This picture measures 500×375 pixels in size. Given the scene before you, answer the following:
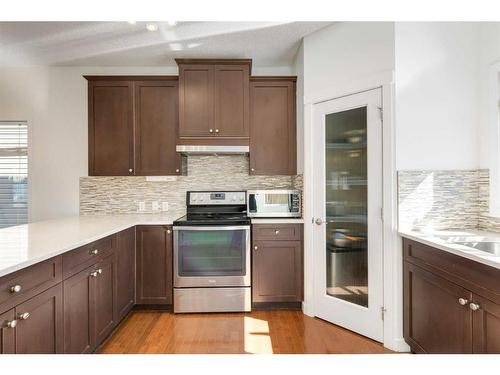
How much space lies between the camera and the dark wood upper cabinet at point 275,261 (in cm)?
299

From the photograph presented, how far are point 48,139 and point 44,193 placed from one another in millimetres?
601

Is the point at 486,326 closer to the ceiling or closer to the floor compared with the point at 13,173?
closer to the floor

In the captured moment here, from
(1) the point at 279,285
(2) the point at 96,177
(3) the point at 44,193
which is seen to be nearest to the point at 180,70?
(2) the point at 96,177

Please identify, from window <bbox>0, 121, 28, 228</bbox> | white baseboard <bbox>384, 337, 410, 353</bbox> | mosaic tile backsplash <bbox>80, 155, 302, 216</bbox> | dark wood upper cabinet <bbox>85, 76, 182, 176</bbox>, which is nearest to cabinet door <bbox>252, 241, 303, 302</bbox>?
mosaic tile backsplash <bbox>80, 155, 302, 216</bbox>

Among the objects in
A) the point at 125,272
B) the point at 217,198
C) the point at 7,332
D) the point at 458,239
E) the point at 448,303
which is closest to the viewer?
the point at 7,332

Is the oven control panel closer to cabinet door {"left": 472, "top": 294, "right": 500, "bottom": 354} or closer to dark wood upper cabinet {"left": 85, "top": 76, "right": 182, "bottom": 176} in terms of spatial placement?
dark wood upper cabinet {"left": 85, "top": 76, "right": 182, "bottom": 176}

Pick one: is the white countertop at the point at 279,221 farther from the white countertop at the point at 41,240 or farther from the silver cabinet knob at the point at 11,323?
the silver cabinet knob at the point at 11,323

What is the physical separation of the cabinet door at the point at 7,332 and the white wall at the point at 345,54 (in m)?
2.56

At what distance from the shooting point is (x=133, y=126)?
3.27 meters

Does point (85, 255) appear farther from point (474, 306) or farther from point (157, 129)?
point (474, 306)

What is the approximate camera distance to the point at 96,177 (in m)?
3.51

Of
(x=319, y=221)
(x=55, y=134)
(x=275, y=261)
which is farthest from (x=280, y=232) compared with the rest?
(x=55, y=134)

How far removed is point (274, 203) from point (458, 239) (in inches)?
64.7

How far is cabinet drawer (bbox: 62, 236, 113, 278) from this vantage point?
1.78m
